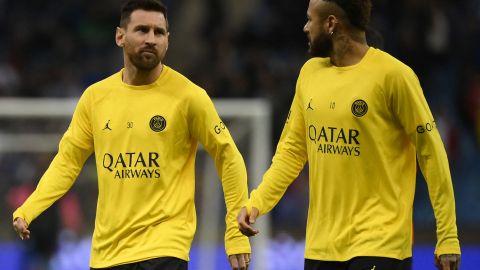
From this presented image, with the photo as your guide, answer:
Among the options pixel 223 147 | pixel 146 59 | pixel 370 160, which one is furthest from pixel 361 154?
pixel 146 59

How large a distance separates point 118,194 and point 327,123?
124 cm

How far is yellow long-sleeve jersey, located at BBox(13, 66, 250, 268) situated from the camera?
6.68 m

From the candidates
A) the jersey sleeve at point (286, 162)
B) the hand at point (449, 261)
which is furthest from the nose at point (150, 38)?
the hand at point (449, 261)

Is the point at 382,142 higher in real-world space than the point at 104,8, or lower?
lower

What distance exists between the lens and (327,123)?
6.37 m

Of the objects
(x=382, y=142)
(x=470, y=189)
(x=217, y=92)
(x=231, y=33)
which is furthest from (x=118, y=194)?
(x=231, y=33)

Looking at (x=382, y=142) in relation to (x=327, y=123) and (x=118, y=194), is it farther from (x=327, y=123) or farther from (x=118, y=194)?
(x=118, y=194)

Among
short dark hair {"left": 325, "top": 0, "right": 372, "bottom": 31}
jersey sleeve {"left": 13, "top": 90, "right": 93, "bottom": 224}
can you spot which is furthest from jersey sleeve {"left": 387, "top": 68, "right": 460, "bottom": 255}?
jersey sleeve {"left": 13, "top": 90, "right": 93, "bottom": 224}

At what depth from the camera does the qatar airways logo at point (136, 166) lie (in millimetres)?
6746

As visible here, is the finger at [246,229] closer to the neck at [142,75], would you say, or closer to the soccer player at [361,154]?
the soccer player at [361,154]

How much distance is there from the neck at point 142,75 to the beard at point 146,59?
7 centimetres

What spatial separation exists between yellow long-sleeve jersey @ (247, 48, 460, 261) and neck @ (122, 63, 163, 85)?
38.3 inches

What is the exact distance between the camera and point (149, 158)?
6766 mm

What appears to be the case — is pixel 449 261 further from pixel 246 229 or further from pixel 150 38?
pixel 150 38
